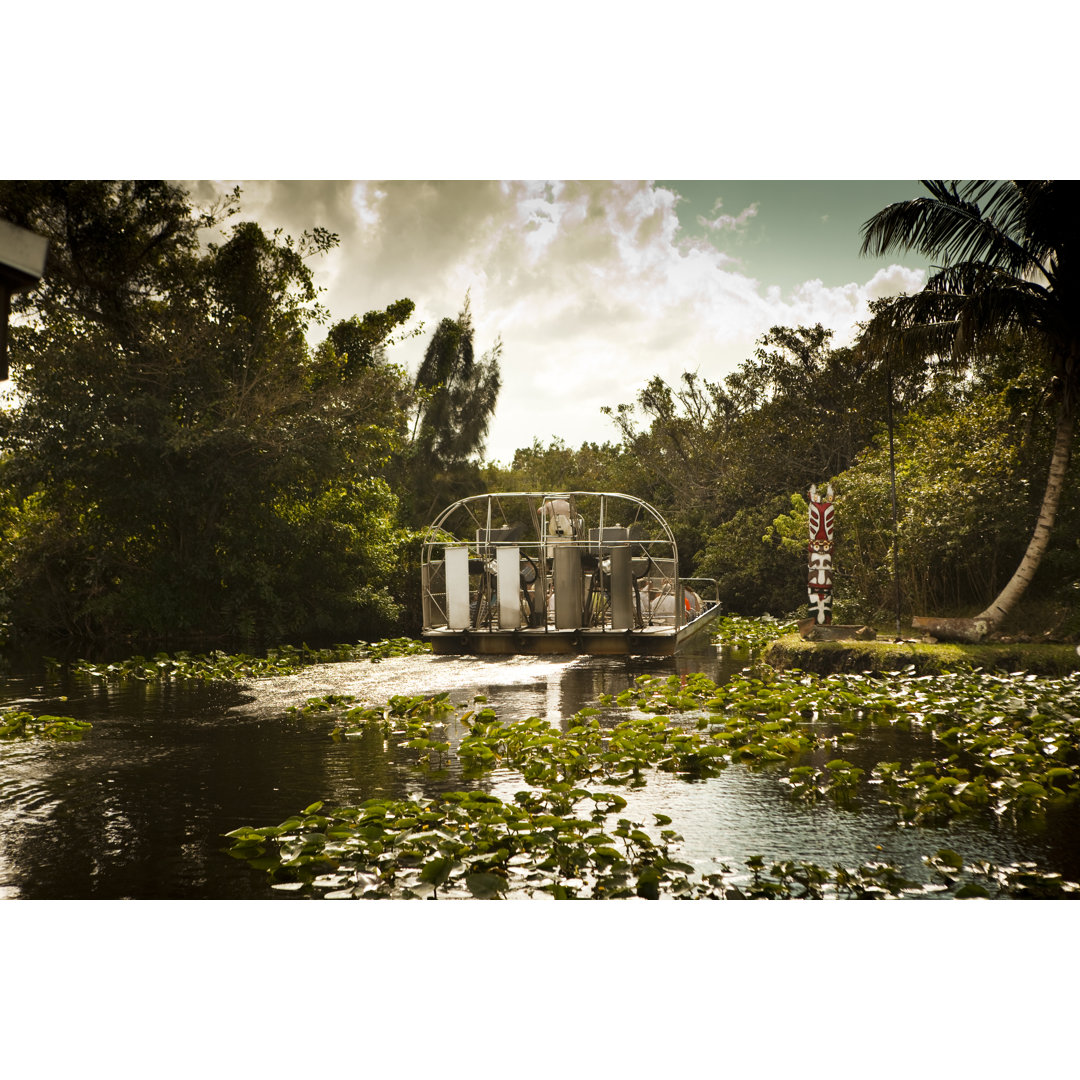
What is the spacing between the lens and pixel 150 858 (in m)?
3.21

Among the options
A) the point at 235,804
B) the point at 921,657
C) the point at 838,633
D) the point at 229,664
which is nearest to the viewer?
the point at 235,804

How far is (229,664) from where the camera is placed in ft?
30.5

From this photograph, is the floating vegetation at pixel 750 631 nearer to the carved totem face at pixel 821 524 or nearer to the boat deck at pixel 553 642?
the boat deck at pixel 553 642

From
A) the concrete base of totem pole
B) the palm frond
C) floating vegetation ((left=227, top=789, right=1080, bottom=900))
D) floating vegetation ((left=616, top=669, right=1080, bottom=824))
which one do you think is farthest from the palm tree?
floating vegetation ((left=227, top=789, right=1080, bottom=900))

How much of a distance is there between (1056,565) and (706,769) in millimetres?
4552

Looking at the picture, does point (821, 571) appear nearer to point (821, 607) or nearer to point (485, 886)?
point (821, 607)

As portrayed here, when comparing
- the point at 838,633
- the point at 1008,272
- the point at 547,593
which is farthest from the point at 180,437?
the point at 1008,272

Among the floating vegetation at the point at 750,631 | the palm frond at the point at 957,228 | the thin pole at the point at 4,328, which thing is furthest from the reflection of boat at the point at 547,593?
the thin pole at the point at 4,328

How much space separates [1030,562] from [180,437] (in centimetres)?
879

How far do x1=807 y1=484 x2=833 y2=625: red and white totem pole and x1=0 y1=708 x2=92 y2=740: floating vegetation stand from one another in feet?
19.3

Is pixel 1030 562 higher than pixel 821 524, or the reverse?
pixel 821 524

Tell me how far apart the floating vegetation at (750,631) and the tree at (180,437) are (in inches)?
190

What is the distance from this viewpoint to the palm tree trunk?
22.9 ft

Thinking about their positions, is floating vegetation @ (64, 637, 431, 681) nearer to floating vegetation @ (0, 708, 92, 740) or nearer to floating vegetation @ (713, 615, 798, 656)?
floating vegetation @ (0, 708, 92, 740)
